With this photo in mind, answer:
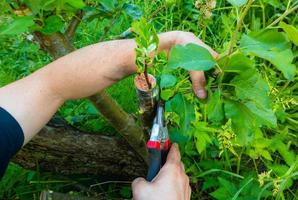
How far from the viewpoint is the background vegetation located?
3.60ft

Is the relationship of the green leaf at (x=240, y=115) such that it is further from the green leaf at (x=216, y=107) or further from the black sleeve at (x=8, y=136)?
the black sleeve at (x=8, y=136)

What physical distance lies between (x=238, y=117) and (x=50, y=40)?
59 centimetres

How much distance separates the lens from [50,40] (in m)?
1.51

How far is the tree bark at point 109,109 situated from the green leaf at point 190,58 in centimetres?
56

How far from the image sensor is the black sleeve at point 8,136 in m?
1.27

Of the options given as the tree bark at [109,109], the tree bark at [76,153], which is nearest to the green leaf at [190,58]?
the tree bark at [109,109]

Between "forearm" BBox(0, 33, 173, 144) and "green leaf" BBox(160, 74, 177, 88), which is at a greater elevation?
"green leaf" BBox(160, 74, 177, 88)

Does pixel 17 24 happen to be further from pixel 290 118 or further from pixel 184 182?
pixel 290 118

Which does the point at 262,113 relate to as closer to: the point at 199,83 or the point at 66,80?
the point at 199,83

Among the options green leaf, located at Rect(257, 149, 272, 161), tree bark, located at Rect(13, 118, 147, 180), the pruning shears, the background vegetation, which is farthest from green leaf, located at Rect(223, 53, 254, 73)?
tree bark, located at Rect(13, 118, 147, 180)

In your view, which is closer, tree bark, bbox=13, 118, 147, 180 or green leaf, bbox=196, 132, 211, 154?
green leaf, bbox=196, 132, 211, 154

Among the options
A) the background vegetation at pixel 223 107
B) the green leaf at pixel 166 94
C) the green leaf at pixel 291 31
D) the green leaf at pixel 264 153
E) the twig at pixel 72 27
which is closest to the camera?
the green leaf at pixel 291 31

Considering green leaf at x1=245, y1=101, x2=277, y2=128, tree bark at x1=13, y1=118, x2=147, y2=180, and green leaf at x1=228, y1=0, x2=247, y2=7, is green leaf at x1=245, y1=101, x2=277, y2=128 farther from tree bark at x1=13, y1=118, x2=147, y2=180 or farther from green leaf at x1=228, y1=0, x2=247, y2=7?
tree bark at x1=13, y1=118, x2=147, y2=180

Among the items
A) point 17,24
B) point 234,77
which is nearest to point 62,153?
point 17,24
